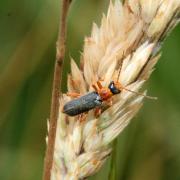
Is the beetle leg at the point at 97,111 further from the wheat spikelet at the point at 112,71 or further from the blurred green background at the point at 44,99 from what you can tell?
the blurred green background at the point at 44,99

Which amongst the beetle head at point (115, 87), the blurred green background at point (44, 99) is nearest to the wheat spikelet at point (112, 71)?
the beetle head at point (115, 87)

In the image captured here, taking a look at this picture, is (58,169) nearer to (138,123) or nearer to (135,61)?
(135,61)

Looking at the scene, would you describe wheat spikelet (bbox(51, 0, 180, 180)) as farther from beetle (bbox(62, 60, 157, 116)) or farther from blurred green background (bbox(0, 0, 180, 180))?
blurred green background (bbox(0, 0, 180, 180))

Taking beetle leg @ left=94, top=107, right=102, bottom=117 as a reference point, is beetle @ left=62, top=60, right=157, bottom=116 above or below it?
above

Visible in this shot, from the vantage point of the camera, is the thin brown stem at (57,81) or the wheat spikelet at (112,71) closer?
the thin brown stem at (57,81)

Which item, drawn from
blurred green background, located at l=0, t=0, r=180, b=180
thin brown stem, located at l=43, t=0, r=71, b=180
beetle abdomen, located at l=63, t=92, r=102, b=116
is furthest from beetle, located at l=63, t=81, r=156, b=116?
blurred green background, located at l=0, t=0, r=180, b=180

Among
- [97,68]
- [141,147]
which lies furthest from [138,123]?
[97,68]
